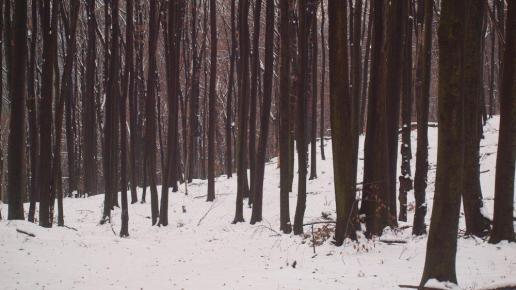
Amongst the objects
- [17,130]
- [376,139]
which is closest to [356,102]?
[376,139]

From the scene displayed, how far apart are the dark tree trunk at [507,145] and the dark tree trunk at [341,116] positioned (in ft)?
9.17

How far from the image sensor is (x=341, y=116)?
980 cm

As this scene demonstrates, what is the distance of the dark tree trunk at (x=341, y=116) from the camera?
381 inches

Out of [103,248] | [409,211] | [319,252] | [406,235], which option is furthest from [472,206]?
[103,248]

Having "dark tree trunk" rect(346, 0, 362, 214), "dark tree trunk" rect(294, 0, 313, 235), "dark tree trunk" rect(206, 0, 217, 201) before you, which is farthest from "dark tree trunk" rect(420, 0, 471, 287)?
"dark tree trunk" rect(206, 0, 217, 201)

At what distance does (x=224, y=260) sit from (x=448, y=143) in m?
6.60

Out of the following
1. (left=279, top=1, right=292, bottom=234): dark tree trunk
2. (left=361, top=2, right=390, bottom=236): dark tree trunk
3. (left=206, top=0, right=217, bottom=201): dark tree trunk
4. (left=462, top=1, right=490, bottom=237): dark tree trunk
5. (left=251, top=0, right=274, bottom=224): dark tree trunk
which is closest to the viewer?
(left=462, top=1, right=490, bottom=237): dark tree trunk

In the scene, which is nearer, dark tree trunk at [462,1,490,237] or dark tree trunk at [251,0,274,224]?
dark tree trunk at [462,1,490,237]

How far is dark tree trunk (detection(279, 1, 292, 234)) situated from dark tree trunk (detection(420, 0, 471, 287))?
23.3 feet

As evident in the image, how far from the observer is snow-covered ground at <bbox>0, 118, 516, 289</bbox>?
314 inches

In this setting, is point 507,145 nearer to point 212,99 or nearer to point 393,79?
point 393,79

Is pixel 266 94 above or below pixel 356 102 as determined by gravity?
above

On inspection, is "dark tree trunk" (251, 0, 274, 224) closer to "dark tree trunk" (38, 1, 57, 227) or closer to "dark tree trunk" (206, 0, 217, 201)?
"dark tree trunk" (206, 0, 217, 201)

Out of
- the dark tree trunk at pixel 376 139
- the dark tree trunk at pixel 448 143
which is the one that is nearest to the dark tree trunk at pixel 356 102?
the dark tree trunk at pixel 376 139
